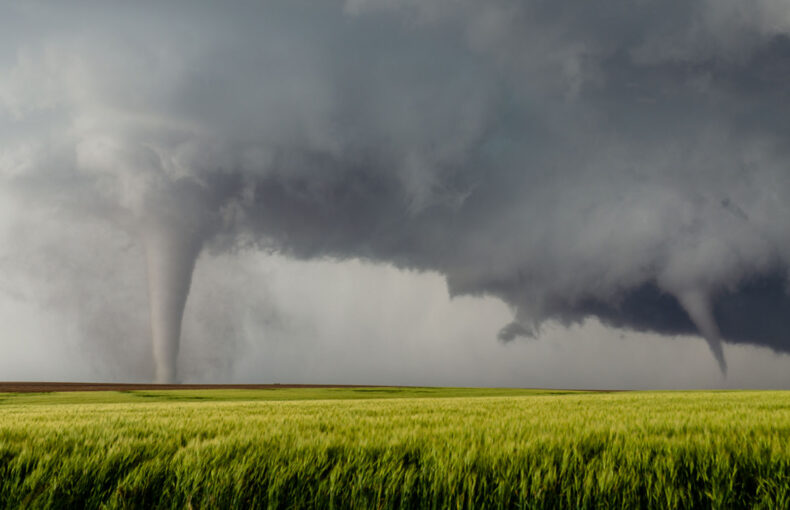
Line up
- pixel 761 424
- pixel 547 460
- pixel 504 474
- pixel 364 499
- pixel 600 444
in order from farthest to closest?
pixel 761 424, pixel 600 444, pixel 547 460, pixel 504 474, pixel 364 499

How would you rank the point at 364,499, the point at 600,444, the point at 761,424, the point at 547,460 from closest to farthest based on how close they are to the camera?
the point at 364,499
the point at 547,460
the point at 600,444
the point at 761,424

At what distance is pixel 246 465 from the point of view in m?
3.64

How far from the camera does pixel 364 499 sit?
10.3ft

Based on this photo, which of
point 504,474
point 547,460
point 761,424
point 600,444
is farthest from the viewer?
point 761,424

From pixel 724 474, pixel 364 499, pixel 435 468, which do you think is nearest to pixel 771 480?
pixel 724 474

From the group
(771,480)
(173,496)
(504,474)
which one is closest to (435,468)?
(504,474)

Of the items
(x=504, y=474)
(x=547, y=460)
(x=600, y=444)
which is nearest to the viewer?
(x=504, y=474)

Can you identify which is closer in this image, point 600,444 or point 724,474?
point 724,474

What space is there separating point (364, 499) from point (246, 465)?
3.68 feet

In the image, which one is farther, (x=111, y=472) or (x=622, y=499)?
(x=111, y=472)

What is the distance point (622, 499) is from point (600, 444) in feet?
5.49

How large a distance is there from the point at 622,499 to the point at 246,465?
291 cm

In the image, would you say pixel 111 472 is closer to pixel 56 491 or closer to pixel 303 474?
pixel 56 491

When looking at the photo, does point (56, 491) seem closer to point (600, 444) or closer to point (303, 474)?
point (303, 474)
